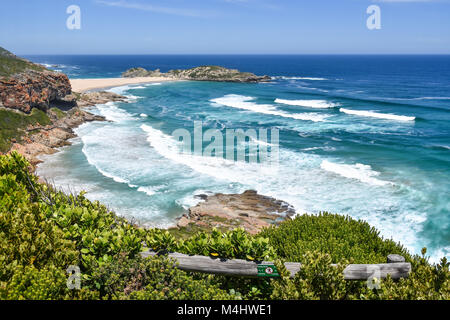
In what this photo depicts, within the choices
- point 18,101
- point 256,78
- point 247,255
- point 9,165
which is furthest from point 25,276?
point 256,78

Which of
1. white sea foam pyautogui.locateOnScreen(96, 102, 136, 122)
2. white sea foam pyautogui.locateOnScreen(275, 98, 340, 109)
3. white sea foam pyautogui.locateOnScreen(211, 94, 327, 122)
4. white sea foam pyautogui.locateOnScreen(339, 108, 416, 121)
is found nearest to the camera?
white sea foam pyautogui.locateOnScreen(339, 108, 416, 121)

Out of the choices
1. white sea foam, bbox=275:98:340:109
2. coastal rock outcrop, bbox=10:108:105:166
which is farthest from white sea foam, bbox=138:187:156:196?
white sea foam, bbox=275:98:340:109

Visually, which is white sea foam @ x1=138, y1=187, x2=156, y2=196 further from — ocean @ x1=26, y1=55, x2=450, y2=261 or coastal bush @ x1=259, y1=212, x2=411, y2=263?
coastal bush @ x1=259, y1=212, x2=411, y2=263

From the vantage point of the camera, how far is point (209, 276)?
7.12m

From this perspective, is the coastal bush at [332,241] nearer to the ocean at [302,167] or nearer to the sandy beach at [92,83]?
the ocean at [302,167]

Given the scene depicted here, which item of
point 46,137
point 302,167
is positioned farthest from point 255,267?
point 46,137

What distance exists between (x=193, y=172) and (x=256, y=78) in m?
83.5

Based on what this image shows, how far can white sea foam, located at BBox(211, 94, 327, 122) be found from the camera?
49.4 metres

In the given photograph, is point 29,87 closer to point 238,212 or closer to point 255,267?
point 238,212

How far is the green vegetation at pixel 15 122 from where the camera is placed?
3091 centimetres

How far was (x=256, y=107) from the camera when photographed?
193 feet

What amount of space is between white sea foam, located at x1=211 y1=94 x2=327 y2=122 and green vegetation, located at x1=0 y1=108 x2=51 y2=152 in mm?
32088

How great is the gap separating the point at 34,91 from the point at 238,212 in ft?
109
